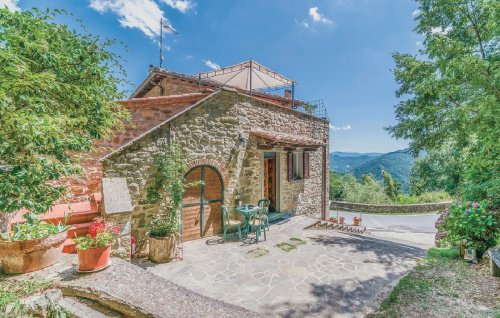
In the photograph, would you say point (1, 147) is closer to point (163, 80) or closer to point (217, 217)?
point (217, 217)

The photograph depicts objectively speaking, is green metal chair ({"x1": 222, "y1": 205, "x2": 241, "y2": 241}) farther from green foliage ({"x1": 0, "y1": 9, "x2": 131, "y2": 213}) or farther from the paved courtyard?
green foliage ({"x1": 0, "y1": 9, "x2": 131, "y2": 213})

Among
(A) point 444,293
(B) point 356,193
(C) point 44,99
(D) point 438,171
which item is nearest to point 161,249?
(C) point 44,99

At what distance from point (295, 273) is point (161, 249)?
3.03 m

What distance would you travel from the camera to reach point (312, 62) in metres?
14.9

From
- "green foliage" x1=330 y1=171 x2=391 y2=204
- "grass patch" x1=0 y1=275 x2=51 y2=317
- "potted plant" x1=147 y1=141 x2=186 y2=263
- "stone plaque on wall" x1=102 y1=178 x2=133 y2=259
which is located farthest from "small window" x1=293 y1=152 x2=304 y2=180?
"green foliage" x1=330 y1=171 x2=391 y2=204

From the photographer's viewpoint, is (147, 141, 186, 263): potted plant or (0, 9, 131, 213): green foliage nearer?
(0, 9, 131, 213): green foliage

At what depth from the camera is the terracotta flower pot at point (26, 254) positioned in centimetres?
273

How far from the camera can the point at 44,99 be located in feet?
8.12

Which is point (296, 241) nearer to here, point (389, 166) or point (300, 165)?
point (300, 165)

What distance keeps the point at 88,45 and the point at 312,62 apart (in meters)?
14.1

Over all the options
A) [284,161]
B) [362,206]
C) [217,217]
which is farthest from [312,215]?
[362,206]

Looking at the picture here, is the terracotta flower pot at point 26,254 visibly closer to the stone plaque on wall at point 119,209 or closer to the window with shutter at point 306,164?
the stone plaque on wall at point 119,209

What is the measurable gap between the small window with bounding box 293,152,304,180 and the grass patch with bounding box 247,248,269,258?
4897 mm

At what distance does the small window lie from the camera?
10.5 metres
